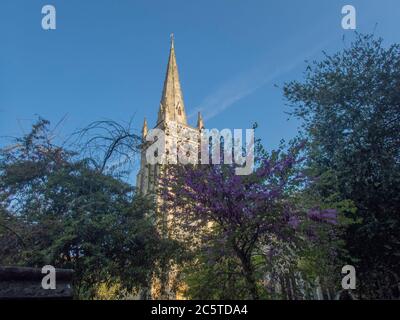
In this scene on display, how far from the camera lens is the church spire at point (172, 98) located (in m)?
61.8

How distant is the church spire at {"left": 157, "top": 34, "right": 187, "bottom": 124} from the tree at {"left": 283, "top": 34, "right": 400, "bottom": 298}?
152ft

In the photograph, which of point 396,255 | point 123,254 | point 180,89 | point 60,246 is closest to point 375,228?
point 396,255

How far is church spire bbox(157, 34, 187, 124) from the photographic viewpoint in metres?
61.8

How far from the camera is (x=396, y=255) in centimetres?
1401

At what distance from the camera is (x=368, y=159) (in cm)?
1386

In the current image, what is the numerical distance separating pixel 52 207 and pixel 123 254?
3004mm

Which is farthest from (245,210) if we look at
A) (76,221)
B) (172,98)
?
(172,98)

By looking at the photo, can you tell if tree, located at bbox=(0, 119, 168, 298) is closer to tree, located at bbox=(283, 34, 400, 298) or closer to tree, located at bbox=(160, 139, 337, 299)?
tree, located at bbox=(160, 139, 337, 299)

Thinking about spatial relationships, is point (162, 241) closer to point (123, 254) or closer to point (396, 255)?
point (123, 254)

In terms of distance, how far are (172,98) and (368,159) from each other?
52.6 meters

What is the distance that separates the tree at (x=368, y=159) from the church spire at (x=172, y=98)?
152 feet

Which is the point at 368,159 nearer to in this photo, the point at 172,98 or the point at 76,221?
the point at 76,221

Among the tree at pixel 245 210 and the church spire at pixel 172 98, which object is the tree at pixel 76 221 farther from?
the church spire at pixel 172 98


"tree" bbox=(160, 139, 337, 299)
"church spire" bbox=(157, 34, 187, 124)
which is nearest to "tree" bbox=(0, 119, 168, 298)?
"tree" bbox=(160, 139, 337, 299)
